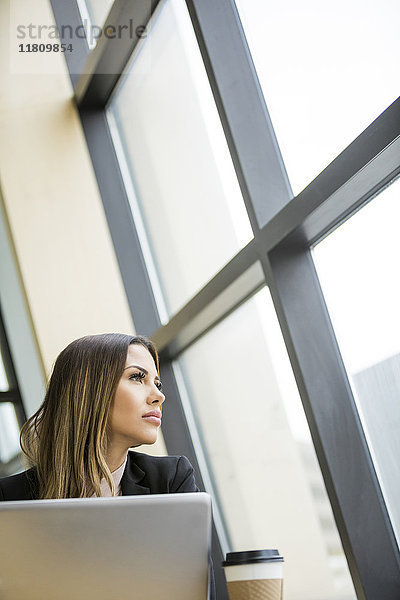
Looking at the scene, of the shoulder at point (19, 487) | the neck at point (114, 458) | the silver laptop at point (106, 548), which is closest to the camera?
the silver laptop at point (106, 548)

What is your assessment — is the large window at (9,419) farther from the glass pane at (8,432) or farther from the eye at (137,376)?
the eye at (137,376)

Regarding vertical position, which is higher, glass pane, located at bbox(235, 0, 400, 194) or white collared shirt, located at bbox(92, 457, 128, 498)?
glass pane, located at bbox(235, 0, 400, 194)

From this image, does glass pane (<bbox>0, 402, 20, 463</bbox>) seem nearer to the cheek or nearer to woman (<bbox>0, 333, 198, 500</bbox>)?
woman (<bbox>0, 333, 198, 500</bbox>)

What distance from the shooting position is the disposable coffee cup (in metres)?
1.38

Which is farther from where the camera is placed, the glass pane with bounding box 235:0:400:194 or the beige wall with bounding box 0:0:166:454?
the beige wall with bounding box 0:0:166:454

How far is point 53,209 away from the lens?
357 centimetres

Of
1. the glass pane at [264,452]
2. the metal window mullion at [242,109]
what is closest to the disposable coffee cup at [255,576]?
the glass pane at [264,452]

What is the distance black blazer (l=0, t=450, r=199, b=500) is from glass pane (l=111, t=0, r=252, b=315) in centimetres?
94

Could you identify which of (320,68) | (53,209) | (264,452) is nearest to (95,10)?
(53,209)

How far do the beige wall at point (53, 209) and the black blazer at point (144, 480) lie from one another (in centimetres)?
137

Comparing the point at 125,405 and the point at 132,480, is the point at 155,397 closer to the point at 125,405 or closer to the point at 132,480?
the point at 125,405

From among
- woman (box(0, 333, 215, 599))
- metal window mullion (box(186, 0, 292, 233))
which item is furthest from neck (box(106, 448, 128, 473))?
metal window mullion (box(186, 0, 292, 233))

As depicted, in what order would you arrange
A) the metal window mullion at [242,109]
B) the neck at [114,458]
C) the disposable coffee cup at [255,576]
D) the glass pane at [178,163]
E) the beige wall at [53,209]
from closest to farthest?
the disposable coffee cup at [255,576]
the neck at [114,458]
the metal window mullion at [242,109]
the glass pane at [178,163]
the beige wall at [53,209]

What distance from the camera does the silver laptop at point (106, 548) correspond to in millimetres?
1129
